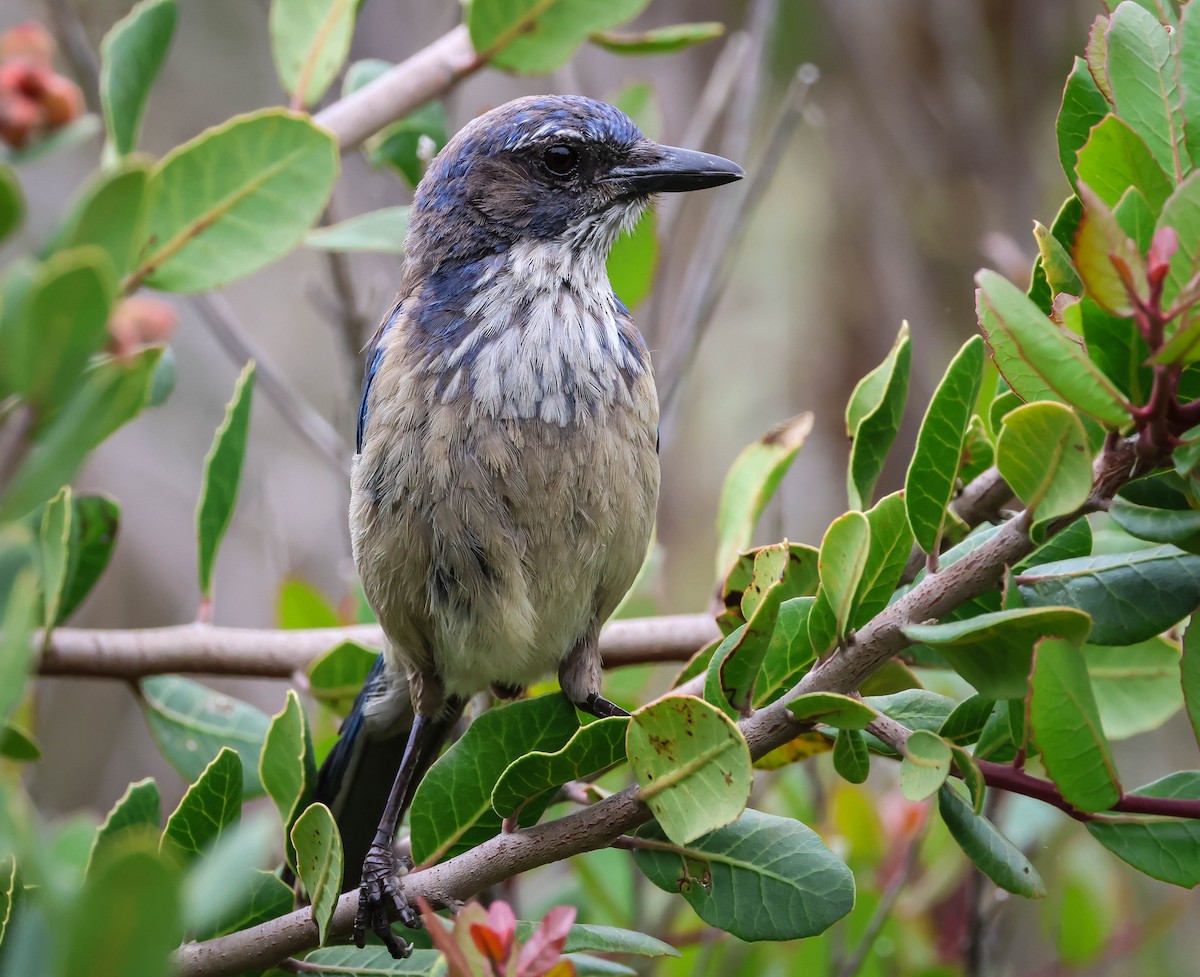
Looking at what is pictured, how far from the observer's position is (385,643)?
3.12 metres

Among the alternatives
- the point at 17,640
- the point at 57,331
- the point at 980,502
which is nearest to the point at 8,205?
the point at 57,331

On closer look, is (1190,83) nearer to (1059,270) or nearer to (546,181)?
(1059,270)

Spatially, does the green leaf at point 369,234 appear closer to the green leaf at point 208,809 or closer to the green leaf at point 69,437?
the green leaf at point 208,809

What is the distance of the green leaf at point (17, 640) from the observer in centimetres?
105

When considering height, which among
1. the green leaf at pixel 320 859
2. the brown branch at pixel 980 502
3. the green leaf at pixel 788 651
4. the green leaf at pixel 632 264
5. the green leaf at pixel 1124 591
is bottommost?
the green leaf at pixel 320 859

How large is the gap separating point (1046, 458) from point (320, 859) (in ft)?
3.73

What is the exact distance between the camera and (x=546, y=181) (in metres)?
3.35

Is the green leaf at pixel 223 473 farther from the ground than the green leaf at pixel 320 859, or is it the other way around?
the green leaf at pixel 223 473

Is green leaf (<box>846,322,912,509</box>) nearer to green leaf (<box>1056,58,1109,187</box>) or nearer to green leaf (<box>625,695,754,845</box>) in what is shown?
green leaf (<box>1056,58,1109,187</box>)

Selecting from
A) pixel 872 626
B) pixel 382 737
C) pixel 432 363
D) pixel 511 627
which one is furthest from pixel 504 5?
pixel 872 626

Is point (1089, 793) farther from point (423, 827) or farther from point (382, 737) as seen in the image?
point (382, 737)

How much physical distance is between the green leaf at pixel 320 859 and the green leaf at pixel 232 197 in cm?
92

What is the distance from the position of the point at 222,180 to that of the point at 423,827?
3.68 feet

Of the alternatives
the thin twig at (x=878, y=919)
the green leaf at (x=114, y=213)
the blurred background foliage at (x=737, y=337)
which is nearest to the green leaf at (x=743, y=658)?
the green leaf at (x=114, y=213)
